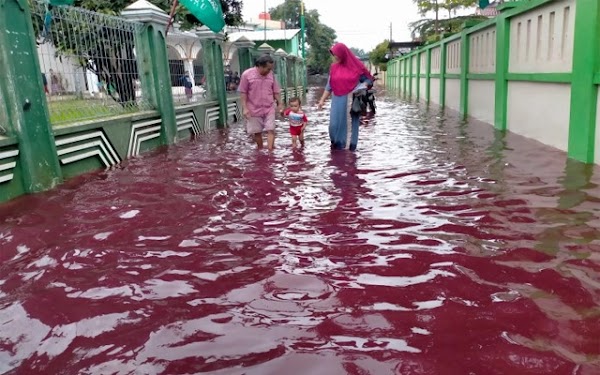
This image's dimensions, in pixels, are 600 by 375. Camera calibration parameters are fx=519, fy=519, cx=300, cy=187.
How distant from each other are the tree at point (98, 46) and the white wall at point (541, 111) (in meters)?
6.50

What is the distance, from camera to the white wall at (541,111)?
6992 millimetres

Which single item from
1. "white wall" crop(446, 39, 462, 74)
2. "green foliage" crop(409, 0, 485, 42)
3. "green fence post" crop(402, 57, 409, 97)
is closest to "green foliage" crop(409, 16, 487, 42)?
"green foliage" crop(409, 0, 485, 42)

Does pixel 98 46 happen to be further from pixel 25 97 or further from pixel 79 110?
pixel 25 97

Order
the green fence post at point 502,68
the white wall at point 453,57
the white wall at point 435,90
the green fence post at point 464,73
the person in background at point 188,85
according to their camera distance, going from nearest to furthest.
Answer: the green fence post at point 502,68, the person in background at point 188,85, the green fence post at point 464,73, the white wall at point 453,57, the white wall at point 435,90

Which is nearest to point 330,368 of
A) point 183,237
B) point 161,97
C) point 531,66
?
point 183,237

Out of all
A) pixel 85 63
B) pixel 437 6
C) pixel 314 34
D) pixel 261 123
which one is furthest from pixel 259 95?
pixel 314 34

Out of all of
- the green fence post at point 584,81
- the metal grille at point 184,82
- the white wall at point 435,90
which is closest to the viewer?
the green fence post at point 584,81

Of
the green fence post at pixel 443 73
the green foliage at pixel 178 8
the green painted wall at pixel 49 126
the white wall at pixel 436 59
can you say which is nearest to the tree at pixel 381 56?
the white wall at pixel 436 59

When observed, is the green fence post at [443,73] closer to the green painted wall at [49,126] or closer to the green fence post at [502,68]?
the green fence post at [502,68]

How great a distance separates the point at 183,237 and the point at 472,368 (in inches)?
98.5

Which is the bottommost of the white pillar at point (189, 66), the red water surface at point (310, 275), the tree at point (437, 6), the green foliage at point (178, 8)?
the red water surface at point (310, 275)

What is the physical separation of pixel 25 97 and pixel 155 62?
12.7ft

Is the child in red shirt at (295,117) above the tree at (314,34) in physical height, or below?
below

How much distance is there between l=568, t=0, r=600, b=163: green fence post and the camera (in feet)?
19.3
